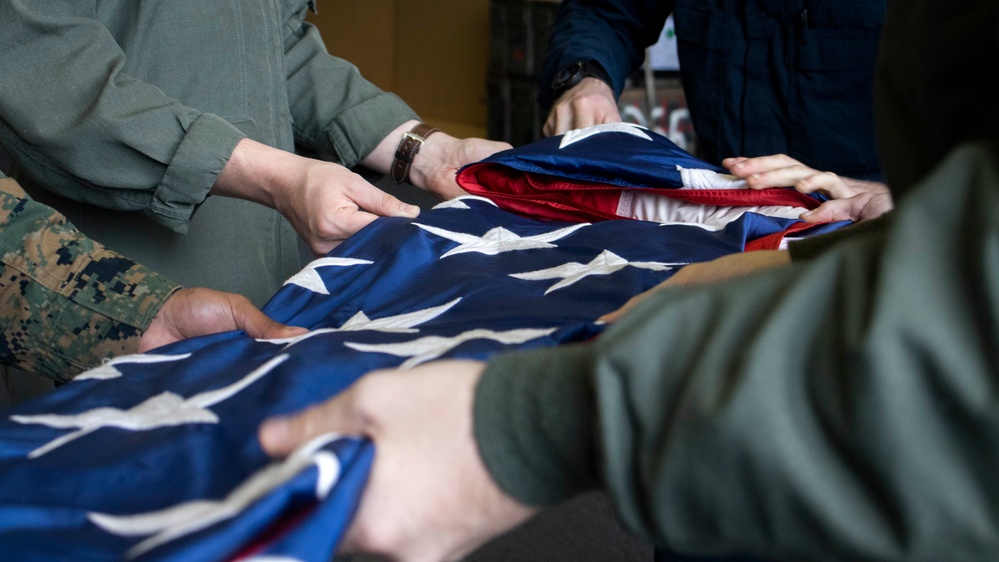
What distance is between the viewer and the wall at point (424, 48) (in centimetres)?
430

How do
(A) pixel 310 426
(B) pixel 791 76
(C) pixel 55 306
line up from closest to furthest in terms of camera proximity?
(A) pixel 310 426, (C) pixel 55 306, (B) pixel 791 76

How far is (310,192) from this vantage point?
1.05m

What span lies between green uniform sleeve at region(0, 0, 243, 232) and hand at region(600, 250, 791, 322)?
64 cm

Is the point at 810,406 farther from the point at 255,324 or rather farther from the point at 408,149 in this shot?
the point at 408,149

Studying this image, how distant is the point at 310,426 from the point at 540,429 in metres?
0.14

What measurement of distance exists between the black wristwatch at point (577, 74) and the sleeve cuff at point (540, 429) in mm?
1200

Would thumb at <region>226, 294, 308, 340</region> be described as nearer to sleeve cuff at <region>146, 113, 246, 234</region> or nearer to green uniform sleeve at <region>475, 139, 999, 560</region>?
sleeve cuff at <region>146, 113, 246, 234</region>

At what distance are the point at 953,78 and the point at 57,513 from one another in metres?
0.56

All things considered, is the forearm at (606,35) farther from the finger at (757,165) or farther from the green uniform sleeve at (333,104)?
the finger at (757,165)

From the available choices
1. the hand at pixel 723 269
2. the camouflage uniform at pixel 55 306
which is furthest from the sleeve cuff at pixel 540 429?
the camouflage uniform at pixel 55 306

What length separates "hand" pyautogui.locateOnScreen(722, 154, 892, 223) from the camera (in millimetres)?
1014

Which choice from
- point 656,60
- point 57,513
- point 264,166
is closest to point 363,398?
point 57,513

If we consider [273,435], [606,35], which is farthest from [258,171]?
[606,35]

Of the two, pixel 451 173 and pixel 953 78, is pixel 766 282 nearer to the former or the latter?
pixel 953 78
